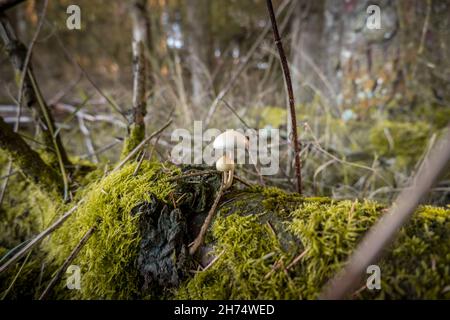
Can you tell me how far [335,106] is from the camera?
12.1 ft

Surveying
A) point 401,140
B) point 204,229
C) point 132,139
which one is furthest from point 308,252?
point 401,140

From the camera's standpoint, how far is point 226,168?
46.6 inches

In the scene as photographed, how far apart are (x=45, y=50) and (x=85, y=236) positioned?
34.7ft

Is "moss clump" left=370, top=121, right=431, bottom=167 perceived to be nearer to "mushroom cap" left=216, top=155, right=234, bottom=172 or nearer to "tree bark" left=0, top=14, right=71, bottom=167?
"mushroom cap" left=216, top=155, right=234, bottom=172

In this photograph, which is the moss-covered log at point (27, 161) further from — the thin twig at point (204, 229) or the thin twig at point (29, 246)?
the thin twig at point (204, 229)

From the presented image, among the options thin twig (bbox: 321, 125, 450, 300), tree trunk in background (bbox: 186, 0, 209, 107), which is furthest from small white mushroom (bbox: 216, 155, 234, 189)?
tree trunk in background (bbox: 186, 0, 209, 107)

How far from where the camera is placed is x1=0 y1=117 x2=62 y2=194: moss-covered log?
1.57 metres

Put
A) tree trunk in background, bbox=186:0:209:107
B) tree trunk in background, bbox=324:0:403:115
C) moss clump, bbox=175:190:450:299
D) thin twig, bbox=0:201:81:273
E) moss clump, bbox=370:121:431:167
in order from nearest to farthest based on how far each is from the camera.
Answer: moss clump, bbox=175:190:450:299 → thin twig, bbox=0:201:81:273 → moss clump, bbox=370:121:431:167 → tree trunk in background, bbox=324:0:403:115 → tree trunk in background, bbox=186:0:209:107

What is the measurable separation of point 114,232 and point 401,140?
305cm

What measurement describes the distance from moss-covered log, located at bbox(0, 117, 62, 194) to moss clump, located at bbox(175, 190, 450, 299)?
1.08 metres

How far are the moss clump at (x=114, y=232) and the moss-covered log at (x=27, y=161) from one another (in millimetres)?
474

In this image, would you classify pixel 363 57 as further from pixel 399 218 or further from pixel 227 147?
pixel 399 218

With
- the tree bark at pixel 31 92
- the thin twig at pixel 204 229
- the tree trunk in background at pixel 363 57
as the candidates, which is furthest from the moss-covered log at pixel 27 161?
the tree trunk in background at pixel 363 57

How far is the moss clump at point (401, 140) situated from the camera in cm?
289
